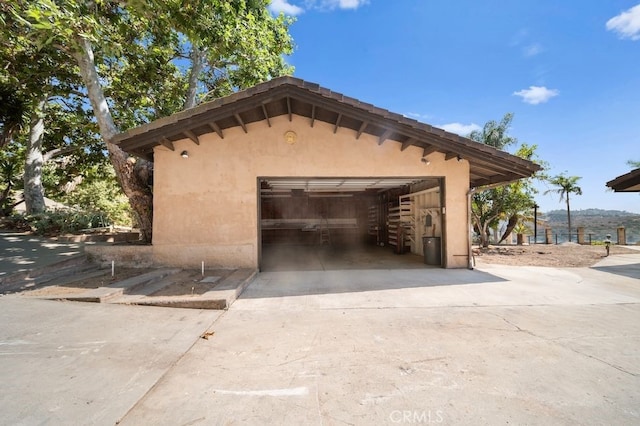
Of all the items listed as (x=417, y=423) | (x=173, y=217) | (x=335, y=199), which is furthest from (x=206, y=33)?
(x=335, y=199)

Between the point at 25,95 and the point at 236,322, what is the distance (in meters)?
14.6

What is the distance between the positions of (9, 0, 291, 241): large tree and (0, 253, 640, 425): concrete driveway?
201 inches

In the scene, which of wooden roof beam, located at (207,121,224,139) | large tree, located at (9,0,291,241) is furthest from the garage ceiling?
large tree, located at (9,0,291,241)

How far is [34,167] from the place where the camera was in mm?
13234

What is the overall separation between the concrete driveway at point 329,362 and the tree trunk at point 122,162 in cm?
395

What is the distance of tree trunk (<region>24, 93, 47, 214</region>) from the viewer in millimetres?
12977

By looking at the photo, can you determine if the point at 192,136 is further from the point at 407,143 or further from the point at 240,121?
the point at 407,143

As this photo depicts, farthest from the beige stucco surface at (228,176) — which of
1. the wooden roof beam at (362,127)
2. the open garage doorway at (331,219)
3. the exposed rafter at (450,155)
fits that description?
the open garage doorway at (331,219)

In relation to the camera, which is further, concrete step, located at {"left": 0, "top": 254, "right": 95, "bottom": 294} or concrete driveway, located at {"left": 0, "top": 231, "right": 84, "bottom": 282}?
concrete driveway, located at {"left": 0, "top": 231, "right": 84, "bottom": 282}

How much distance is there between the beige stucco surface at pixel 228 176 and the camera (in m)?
7.11

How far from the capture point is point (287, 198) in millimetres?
14789

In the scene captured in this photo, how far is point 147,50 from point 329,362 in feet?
40.0

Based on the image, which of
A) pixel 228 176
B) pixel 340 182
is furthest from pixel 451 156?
pixel 228 176

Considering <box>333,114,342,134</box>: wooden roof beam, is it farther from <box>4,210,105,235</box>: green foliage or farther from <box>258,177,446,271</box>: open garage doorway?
<box>4,210,105,235</box>: green foliage
